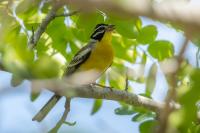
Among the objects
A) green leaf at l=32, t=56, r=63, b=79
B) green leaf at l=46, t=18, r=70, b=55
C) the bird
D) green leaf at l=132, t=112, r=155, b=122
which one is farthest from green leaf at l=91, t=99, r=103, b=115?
green leaf at l=32, t=56, r=63, b=79

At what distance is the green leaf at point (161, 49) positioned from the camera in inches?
118

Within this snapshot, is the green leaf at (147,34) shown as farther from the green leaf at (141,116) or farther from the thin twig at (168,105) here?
the thin twig at (168,105)

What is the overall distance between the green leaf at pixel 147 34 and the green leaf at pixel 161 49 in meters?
0.05

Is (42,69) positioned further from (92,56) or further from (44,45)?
(92,56)

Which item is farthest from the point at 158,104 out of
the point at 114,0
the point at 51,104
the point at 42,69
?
the point at 114,0

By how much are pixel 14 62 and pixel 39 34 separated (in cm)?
205

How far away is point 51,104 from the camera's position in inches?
136

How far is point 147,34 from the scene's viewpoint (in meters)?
3.13

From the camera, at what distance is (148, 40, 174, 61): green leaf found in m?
2.99

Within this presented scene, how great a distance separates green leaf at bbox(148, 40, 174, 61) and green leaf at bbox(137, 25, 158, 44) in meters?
0.05

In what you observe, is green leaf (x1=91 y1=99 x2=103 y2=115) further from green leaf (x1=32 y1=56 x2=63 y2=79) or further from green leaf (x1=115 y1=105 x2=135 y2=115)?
green leaf (x1=32 y1=56 x2=63 y2=79)

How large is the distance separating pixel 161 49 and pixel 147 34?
0.16 meters

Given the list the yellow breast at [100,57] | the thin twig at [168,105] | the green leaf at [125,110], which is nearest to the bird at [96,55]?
the yellow breast at [100,57]

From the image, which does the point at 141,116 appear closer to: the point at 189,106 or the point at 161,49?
the point at 161,49
